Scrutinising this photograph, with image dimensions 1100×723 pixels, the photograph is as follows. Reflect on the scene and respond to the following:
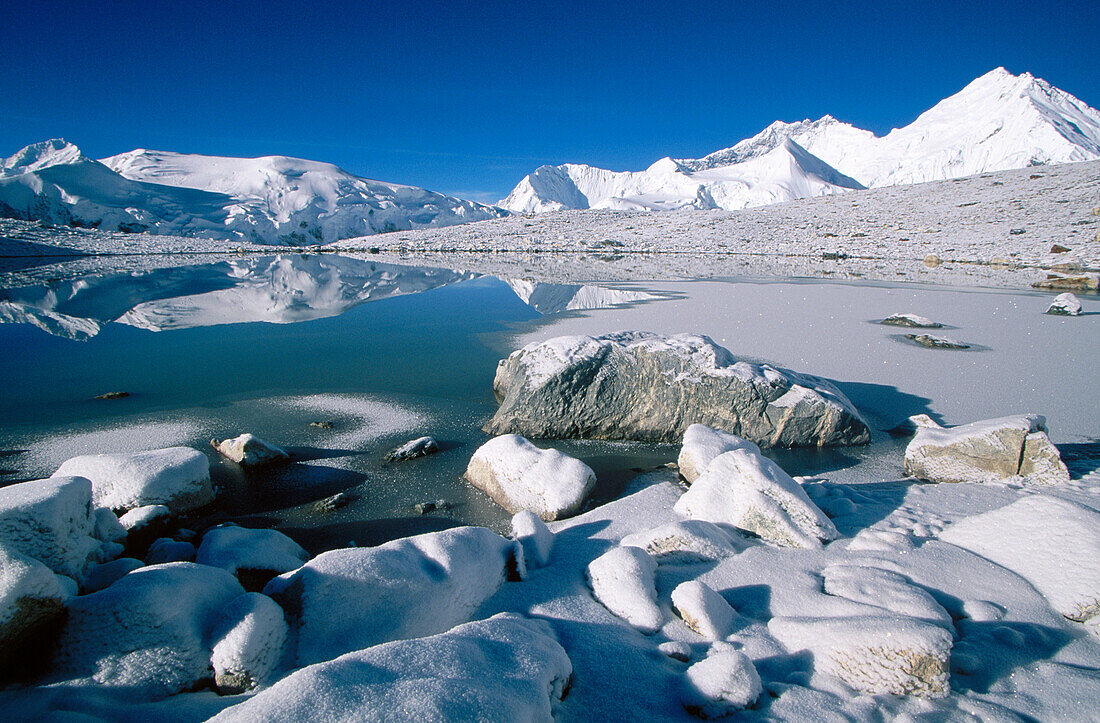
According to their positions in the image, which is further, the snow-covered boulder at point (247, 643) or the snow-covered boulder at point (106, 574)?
the snow-covered boulder at point (106, 574)

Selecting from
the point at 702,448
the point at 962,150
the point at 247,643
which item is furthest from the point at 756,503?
the point at 962,150

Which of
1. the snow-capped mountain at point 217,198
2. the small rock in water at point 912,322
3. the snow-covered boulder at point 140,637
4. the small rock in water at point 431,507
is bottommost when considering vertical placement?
the small rock in water at point 431,507

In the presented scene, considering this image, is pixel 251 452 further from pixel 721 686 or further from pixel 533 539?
pixel 721 686

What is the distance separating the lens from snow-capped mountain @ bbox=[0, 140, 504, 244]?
6469 cm

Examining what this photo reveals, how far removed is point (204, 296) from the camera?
14.6 metres

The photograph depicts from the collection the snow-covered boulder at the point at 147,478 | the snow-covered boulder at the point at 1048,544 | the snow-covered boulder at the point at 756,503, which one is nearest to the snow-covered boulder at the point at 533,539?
the snow-covered boulder at the point at 756,503

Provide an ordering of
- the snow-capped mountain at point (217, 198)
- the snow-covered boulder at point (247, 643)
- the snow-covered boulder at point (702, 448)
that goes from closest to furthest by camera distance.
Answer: the snow-covered boulder at point (247, 643) < the snow-covered boulder at point (702, 448) < the snow-capped mountain at point (217, 198)

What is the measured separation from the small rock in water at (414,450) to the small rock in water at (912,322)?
29.9ft

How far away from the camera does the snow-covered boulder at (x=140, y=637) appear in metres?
1.90

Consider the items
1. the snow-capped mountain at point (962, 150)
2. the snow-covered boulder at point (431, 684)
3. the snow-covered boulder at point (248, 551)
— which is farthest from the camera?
the snow-capped mountain at point (962, 150)

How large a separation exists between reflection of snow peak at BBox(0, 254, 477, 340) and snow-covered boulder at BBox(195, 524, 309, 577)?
916 centimetres

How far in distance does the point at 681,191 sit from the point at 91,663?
632 ft

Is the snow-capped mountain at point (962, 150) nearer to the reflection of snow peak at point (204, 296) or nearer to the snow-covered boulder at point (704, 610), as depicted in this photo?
the reflection of snow peak at point (204, 296)

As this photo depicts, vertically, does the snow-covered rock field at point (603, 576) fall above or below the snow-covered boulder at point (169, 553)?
above
